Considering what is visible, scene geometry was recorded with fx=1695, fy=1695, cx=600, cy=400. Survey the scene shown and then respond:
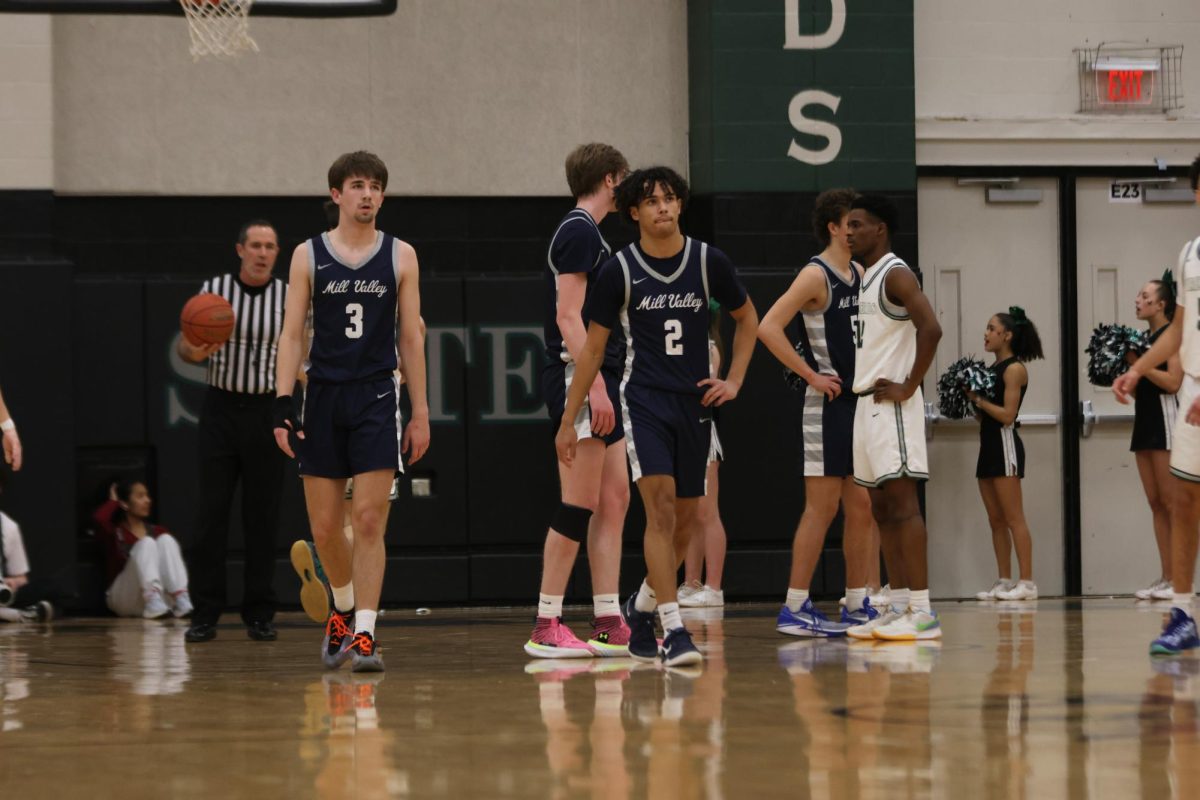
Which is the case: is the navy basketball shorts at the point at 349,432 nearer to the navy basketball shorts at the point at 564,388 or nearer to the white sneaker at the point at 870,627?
the navy basketball shorts at the point at 564,388

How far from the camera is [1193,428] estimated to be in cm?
625

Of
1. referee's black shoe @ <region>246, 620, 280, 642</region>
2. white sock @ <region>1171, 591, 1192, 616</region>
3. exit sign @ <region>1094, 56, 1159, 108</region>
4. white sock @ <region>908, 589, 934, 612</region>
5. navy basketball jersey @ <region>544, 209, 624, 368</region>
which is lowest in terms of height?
referee's black shoe @ <region>246, 620, 280, 642</region>

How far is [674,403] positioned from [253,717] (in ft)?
6.41

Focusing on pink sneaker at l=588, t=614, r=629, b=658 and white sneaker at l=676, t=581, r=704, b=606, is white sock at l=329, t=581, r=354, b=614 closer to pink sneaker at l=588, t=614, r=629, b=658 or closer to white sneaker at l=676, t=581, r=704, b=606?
pink sneaker at l=588, t=614, r=629, b=658

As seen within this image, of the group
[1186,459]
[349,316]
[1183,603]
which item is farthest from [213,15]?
[1183,603]

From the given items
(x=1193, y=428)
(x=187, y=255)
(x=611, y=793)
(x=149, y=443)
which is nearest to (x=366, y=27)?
(x=187, y=255)

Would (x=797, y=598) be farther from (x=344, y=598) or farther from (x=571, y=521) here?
(x=344, y=598)

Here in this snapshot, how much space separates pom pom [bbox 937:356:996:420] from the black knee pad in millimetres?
4688

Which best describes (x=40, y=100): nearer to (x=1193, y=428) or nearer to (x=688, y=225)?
(x=688, y=225)

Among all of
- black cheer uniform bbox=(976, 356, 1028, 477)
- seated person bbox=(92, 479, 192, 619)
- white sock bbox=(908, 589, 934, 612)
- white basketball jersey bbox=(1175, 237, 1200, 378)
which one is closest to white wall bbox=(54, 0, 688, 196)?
seated person bbox=(92, 479, 192, 619)

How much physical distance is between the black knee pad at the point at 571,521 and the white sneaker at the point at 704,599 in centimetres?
345

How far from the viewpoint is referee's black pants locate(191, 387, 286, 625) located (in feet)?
25.6

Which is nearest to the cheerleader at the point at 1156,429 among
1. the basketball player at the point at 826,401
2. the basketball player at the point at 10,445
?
the basketball player at the point at 826,401

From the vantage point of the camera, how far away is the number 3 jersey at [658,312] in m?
6.03
